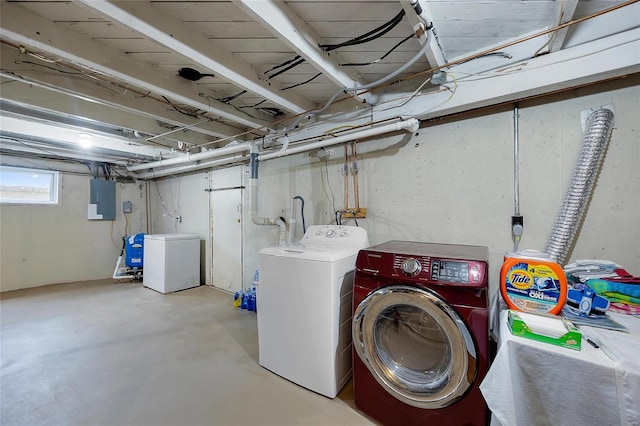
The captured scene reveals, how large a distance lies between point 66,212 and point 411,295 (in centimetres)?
572

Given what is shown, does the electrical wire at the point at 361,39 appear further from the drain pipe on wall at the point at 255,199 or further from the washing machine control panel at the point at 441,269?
the washing machine control panel at the point at 441,269

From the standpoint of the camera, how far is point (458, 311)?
3.84 ft

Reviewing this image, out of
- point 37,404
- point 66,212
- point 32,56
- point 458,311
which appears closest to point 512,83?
point 458,311

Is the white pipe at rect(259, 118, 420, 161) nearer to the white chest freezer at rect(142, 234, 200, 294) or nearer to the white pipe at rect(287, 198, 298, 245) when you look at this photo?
the white pipe at rect(287, 198, 298, 245)

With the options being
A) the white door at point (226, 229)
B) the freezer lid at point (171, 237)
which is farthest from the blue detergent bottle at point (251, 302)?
the freezer lid at point (171, 237)

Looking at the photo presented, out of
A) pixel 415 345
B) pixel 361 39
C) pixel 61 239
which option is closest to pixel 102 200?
pixel 61 239

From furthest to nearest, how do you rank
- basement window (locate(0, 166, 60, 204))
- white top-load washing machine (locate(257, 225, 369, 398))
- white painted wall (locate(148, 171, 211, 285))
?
white painted wall (locate(148, 171, 211, 285)), basement window (locate(0, 166, 60, 204)), white top-load washing machine (locate(257, 225, 369, 398))

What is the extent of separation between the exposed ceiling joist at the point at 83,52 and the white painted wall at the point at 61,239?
12.7 feet

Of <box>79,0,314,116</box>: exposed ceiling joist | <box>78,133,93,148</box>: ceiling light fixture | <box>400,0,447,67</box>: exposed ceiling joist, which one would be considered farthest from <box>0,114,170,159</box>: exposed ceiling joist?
<box>400,0,447,67</box>: exposed ceiling joist

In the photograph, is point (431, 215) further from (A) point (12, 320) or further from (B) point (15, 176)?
(B) point (15, 176)

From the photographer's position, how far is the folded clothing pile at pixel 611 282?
113 cm

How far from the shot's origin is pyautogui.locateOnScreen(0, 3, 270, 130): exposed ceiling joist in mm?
1309

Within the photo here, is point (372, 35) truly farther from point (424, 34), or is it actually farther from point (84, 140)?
point (84, 140)

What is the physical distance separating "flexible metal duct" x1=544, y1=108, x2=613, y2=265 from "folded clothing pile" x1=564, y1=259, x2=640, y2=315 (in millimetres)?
127
